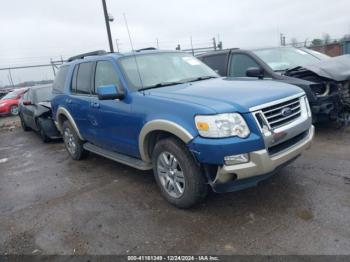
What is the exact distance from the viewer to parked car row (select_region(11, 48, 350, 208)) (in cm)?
300

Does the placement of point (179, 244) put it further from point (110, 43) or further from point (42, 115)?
point (110, 43)

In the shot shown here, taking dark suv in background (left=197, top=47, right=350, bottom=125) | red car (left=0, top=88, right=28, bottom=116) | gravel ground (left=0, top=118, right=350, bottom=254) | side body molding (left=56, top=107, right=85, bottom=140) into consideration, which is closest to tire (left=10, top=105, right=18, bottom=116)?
red car (left=0, top=88, right=28, bottom=116)

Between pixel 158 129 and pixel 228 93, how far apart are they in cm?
85

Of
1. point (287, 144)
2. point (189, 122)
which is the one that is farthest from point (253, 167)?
point (189, 122)

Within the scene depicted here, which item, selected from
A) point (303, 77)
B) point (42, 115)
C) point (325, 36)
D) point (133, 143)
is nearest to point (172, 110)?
point (133, 143)

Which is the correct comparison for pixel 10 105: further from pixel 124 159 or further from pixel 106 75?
pixel 124 159

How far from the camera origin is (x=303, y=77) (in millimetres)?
5621

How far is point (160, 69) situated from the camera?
4359 mm

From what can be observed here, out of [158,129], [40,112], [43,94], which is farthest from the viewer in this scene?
[43,94]

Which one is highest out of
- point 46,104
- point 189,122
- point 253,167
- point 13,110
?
point 189,122

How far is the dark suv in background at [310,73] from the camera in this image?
5.31m

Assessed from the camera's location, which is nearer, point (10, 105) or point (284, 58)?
point (284, 58)

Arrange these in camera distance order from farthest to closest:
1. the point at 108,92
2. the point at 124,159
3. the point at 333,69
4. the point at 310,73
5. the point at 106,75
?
the point at 310,73, the point at 333,69, the point at 106,75, the point at 124,159, the point at 108,92

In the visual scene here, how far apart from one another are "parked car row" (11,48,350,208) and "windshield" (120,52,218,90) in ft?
0.04
